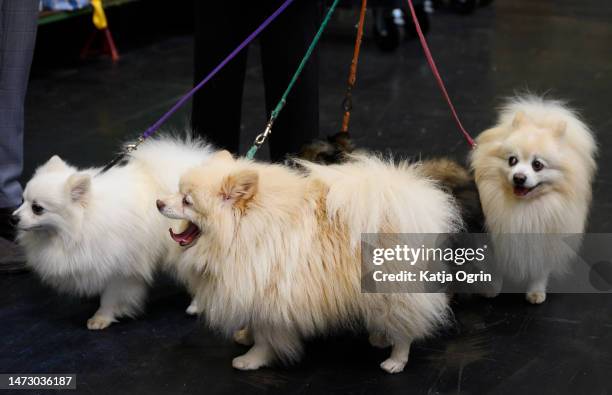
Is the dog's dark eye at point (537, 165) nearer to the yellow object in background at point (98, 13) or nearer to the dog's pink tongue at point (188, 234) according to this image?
the dog's pink tongue at point (188, 234)

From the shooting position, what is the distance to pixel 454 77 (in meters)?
4.89

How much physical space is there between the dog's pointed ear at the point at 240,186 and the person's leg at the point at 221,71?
800mm

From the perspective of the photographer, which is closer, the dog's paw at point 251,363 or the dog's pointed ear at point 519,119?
the dog's paw at point 251,363

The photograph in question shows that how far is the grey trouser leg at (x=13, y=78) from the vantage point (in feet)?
8.48

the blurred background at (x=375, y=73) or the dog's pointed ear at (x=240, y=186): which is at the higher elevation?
the dog's pointed ear at (x=240, y=186)

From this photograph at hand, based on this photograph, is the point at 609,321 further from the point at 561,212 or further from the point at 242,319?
the point at 242,319

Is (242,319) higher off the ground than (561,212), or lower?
lower

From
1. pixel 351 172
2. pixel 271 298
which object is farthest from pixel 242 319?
pixel 351 172

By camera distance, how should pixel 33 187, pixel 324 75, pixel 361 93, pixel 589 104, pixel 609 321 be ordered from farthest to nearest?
1. pixel 324 75
2. pixel 361 93
3. pixel 589 104
4. pixel 609 321
5. pixel 33 187

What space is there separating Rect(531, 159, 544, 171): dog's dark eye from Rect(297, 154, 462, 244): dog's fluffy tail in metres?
0.38

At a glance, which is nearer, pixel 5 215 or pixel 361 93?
pixel 5 215

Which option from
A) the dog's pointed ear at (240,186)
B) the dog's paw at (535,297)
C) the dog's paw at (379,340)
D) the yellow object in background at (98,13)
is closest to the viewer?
the dog's pointed ear at (240,186)

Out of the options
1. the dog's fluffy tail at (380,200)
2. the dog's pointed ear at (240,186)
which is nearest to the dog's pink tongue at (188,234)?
the dog's pointed ear at (240,186)

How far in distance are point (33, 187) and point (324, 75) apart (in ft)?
10.1
